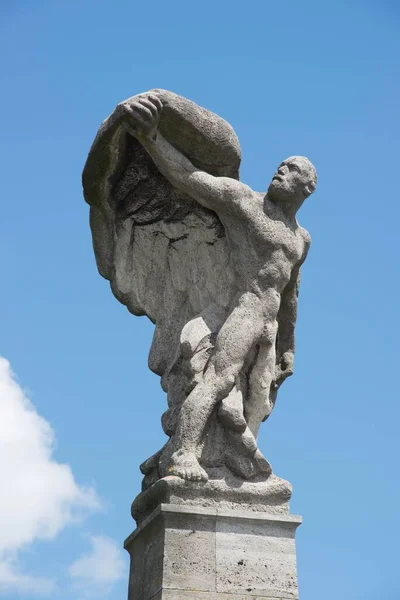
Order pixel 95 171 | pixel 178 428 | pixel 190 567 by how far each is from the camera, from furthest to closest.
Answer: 1. pixel 95 171
2. pixel 178 428
3. pixel 190 567

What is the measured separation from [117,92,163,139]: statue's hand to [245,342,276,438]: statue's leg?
6.14ft

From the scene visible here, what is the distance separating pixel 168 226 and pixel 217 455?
201 centimetres

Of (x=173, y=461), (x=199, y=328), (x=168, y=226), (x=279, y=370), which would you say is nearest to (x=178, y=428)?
(x=173, y=461)

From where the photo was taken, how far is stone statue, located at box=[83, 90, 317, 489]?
22.0ft

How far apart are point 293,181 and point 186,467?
7.54 ft

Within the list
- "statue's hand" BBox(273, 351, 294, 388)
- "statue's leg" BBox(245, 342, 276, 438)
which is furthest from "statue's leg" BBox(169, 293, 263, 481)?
"statue's hand" BBox(273, 351, 294, 388)

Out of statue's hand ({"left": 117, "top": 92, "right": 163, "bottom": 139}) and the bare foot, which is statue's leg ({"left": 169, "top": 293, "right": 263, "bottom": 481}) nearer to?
the bare foot

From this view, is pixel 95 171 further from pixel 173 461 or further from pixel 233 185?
pixel 173 461

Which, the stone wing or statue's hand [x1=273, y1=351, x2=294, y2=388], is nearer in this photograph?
the stone wing

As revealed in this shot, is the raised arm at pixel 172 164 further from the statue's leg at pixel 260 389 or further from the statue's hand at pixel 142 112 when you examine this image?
the statue's leg at pixel 260 389

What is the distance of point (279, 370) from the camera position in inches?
300

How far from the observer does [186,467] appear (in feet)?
21.1

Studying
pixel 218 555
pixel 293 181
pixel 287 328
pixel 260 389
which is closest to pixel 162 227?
pixel 293 181

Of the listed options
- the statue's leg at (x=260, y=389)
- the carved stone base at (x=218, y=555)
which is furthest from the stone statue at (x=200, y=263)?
the carved stone base at (x=218, y=555)
